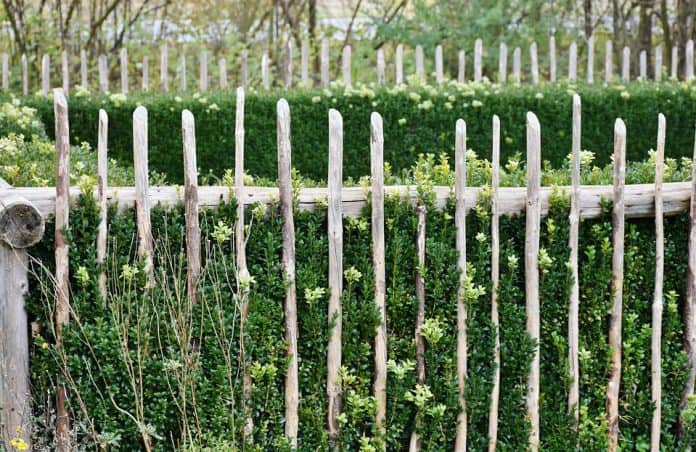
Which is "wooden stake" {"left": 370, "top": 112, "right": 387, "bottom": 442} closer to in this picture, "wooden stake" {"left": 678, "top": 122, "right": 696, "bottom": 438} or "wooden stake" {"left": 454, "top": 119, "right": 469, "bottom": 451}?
"wooden stake" {"left": 454, "top": 119, "right": 469, "bottom": 451}

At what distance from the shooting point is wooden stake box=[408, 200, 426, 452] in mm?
3785

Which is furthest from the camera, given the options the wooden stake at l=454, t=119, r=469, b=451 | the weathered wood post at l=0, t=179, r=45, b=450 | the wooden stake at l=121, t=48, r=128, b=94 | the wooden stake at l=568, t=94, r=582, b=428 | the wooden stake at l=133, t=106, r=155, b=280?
the wooden stake at l=121, t=48, r=128, b=94

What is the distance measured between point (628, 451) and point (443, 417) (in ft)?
3.07

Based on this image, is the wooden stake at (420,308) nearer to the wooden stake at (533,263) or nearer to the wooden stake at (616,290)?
the wooden stake at (533,263)

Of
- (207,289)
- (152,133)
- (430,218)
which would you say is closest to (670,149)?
(152,133)

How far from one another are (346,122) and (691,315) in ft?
14.9

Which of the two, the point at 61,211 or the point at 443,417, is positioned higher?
the point at 61,211

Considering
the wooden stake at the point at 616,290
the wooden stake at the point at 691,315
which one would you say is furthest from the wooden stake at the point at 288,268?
the wooden stake at the point at 691,315

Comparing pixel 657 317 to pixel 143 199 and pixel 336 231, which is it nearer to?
pixel 336 231

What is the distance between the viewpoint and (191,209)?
11.7ft

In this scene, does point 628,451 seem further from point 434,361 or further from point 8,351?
point 8,351

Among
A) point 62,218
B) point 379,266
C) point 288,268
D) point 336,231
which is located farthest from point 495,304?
point 62,218

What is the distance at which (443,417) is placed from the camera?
3840 mm

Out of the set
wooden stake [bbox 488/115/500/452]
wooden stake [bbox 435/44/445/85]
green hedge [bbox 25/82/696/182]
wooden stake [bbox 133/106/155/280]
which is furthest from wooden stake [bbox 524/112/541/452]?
wooden stake [bbox 435/44/445/85]
